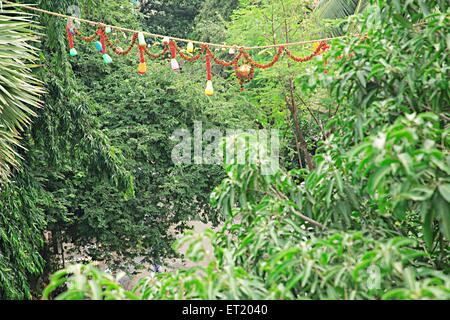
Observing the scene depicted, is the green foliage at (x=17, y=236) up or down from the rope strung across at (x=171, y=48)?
down

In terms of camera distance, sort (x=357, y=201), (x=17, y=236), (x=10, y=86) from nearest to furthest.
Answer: (x=357, y=201)
(x=10, y=86)
(x=17, y=236)

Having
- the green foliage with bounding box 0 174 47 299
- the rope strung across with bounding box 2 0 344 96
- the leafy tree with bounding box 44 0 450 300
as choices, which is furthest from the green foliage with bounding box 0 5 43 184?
the leafy tree with bounding box 44 0 450 300

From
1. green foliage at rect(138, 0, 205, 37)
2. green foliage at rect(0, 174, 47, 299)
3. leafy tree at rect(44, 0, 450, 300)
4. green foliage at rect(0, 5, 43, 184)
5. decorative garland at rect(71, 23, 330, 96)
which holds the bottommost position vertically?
green foliage at rect(0, 174, 47, 299)

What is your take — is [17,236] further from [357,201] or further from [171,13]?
[171,13]

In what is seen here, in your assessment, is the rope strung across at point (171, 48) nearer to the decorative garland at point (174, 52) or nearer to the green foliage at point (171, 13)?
the decorative garland at point (174, 52)

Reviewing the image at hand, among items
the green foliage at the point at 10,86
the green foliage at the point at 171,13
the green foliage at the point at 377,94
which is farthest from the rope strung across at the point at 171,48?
the green foliage at the point at 171,13

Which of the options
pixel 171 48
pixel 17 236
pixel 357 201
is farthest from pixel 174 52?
pixel 357 201

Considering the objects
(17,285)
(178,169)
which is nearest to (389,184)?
(17,285)

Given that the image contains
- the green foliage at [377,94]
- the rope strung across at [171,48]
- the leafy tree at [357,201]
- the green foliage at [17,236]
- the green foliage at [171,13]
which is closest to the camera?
the leafy tree at [357,201]

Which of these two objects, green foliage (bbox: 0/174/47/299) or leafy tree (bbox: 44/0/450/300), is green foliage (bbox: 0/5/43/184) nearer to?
green foliage (bbox: 0/174/47/299)

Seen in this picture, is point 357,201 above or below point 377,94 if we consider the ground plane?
below

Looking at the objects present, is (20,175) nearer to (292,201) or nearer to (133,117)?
(133,117)

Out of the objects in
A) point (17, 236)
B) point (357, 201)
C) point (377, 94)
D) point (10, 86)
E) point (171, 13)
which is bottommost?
point (17, 236)

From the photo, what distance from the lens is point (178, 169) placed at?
689 centimetres
